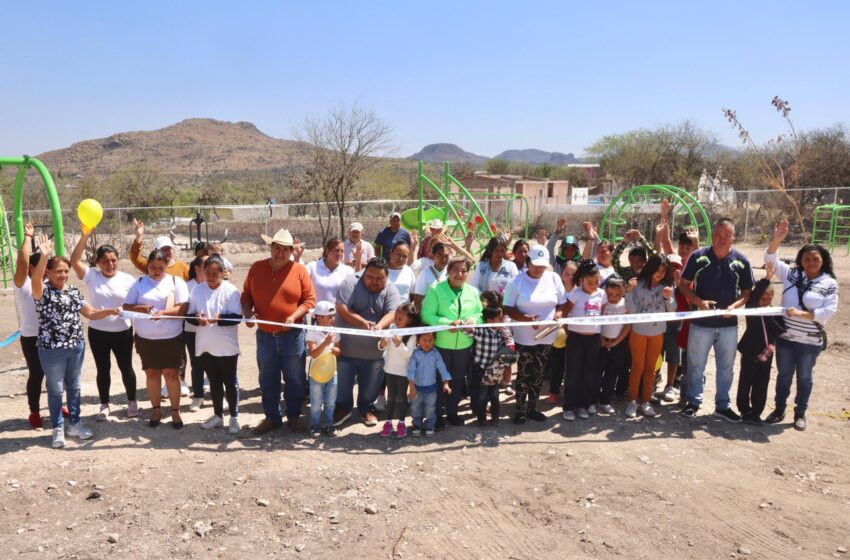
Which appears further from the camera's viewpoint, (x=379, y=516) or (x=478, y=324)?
(x=478, y=324)

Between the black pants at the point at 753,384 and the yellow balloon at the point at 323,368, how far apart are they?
153 inches

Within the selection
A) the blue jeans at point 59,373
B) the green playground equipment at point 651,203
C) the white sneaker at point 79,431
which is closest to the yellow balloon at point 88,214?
the blue jeans at point 59,373

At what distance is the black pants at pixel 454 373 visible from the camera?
5543 millimetres

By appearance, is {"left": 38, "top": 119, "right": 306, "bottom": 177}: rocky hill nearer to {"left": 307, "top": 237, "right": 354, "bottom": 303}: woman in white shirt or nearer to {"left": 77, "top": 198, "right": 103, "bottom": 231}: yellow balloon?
{"left": 77, "top": 198, "right": 103, "bottom": 231}: yellow balloon

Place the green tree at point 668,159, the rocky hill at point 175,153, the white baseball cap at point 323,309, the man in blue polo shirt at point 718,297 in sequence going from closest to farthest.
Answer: the white baseball cap at point 323,309 → the man in blue polo shirt at point 718,297 → the green tree at point 668,159 → the rocky hill at point 175,153

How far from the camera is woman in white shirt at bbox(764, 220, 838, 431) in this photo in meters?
5.58

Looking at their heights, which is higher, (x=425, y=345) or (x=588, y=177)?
(x=588, y=177)

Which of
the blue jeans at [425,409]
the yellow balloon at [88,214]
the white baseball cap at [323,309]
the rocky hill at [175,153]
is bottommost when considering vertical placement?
the blue jeans at [425,409]

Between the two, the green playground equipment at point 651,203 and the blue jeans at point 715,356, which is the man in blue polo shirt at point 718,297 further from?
the green playground equipment at point 651,203

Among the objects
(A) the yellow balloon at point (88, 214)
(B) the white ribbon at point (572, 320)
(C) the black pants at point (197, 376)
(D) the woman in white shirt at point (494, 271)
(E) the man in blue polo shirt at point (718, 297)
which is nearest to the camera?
(B) the white ribbon at point (572, 320)

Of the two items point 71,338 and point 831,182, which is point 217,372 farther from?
point 831,182

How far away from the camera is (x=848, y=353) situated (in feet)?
28.1

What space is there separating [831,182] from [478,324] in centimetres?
3296

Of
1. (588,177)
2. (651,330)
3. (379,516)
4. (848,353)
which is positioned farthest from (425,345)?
(588,177)
